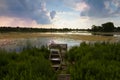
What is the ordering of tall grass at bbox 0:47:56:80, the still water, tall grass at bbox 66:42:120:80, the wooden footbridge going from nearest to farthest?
tall grass at bbox 0:47:56:80 < tall grass at bbox 66:42:120:80 < the wooden footbridge < the still water

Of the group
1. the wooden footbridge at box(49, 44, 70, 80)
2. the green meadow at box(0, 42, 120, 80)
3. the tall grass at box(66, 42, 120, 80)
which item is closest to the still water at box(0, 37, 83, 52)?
the wooden footbridge at box(49, 44, 70, 80)

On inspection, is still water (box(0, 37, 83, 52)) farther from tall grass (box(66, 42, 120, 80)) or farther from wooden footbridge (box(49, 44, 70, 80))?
tall grass (box(66, 42, 120, 80))

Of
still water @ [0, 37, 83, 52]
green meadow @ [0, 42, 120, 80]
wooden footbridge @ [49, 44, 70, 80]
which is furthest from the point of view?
still water @ [0, 37, 83, 52]

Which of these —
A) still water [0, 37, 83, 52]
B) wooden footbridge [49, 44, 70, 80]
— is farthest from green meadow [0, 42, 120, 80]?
still water [0, 37, 83, 52]

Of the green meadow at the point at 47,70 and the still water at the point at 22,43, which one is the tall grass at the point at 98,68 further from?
the still water at the point at 22,43

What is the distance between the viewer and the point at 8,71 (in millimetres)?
11672

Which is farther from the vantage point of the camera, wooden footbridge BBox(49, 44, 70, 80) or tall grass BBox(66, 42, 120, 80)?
wooden footbridge BBox(49, 44, 70, 80)

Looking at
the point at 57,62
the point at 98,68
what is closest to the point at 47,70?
the point at 98,68

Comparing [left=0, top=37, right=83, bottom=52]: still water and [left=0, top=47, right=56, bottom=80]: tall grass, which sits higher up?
[left=0, top=47, right=56, bottom=80]: tall grass

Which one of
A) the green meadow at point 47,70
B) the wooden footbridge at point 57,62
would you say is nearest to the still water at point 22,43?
the wooden footbridge at point 57,62

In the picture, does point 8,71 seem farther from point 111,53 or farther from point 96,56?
point 111,53

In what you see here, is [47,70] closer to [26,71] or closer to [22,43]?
[26,71]

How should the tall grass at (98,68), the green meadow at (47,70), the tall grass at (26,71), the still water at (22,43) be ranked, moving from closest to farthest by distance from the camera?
the tall grass at (26,71), the green meadow at (47,70), the tall grass at (98,68), the still water at (22,43)

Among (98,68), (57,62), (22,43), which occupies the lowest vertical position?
(22,43)
